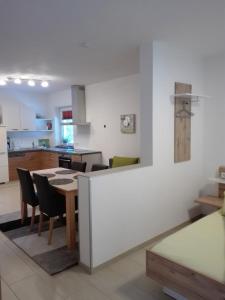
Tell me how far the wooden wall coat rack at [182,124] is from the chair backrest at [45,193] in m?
1.72

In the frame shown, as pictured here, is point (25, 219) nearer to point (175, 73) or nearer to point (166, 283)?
point (166, 283)

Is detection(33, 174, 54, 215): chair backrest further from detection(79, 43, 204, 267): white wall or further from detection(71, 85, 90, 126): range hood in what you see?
detection(71, 85, 90, 126): range hood

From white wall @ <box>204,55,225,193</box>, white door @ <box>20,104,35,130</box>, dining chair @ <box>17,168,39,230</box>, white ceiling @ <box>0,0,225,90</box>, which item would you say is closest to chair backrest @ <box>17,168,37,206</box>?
dining chair @ <box>17,168,39,230</box>

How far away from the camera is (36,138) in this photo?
7570 mm

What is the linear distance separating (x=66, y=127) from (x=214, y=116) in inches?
185

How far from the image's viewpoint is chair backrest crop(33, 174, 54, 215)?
9.96 feet

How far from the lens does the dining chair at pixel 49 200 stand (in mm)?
3049

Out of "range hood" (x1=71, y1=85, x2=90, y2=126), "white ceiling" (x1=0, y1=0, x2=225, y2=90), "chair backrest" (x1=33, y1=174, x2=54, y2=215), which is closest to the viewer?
"white ceiling" (x1=0, y1=0, x2=225, y2=90)

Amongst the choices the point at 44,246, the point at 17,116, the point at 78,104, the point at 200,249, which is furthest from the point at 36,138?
the point at 200,249

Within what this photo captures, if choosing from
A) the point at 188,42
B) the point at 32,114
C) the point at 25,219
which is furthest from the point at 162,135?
the point at 32,114

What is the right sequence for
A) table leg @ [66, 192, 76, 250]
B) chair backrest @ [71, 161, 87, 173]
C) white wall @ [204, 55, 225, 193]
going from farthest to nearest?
chair backrest @ [71, 161, 87, 173] → white wall @ [204, 55, 225, 193] → table leg @ [66, 192, 76, 250]

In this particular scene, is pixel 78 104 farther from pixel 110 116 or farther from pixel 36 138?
pixel 36 138

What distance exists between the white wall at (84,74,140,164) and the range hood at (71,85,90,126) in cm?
13

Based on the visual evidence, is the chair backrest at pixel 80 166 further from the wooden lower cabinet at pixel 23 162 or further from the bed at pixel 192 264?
the wooden lower cabinet at pixel 23 162
